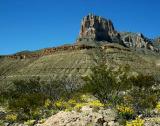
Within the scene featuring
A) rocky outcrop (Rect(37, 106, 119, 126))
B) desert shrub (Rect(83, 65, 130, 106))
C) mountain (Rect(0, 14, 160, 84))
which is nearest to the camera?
rocky outcrop (Rect(37, 106, 119, 126))

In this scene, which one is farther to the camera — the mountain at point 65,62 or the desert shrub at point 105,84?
the mountain at point 65,62

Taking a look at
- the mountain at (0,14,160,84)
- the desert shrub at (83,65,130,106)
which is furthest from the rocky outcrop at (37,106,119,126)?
the mountain at (0,14,160,84)

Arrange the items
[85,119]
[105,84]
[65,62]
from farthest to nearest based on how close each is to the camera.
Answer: [65,62], [105,84], [85,119]

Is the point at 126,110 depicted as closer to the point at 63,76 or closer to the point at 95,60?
the point at 63,76

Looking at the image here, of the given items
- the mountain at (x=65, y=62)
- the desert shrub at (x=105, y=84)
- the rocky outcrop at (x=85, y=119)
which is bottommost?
the rocky outcrop at (x=85, y=119)

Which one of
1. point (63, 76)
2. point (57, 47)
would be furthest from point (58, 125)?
point (57, 47)

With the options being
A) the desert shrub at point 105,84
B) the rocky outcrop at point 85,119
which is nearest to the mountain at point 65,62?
the desert shrub at point 105,84

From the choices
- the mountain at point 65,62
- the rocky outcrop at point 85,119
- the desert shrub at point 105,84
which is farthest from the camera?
the mountain at point 65,62

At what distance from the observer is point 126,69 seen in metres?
40.0

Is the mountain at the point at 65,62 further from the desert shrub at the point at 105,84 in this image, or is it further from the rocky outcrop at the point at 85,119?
the rocky outcrop at the point at 85,119

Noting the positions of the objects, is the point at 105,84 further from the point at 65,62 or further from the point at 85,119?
the point at 65,62

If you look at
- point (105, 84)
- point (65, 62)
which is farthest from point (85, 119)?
point (65, 62)

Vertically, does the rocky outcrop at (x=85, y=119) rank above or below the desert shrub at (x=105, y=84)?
below

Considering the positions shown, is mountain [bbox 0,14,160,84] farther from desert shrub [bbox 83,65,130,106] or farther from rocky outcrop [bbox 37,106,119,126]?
rocky outcrop [bbox 37,106,119,126]
